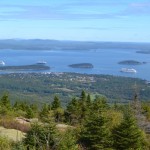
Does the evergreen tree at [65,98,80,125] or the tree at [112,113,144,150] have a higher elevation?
the tree at [112,113,144,150]

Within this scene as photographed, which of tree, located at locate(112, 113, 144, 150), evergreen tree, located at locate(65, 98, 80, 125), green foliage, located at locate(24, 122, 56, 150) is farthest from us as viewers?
evergreen tree, located at locate(65, 98, 80, 125)

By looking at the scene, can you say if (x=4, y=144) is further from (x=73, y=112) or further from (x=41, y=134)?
(x=73, y=112)

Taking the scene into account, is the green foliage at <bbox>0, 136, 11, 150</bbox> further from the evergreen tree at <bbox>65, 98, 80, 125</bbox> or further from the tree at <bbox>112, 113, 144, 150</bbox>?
the evergreen tree at <bbox>65, 98, 80, 125</bbox>

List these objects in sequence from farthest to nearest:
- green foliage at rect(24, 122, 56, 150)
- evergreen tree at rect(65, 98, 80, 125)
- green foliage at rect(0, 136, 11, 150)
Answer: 1. evergreen tree at rect(65, 98, 80, 125)
2. green foliage at rect(24, 122, 56, 150)
3. green foliage at rect(0, 136, 11, 150)

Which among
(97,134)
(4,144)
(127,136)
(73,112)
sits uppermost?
(4,144)

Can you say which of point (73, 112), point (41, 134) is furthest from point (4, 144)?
point (73, 112)

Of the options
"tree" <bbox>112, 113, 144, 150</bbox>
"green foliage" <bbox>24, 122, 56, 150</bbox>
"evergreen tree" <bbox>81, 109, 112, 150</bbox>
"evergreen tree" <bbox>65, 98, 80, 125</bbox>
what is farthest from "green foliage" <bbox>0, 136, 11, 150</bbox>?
"evergreen tree" <bbox>65, 98, 80, 125</bbox>

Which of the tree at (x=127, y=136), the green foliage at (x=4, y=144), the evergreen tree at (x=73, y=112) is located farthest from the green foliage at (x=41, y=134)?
the evergreen tree at (x=73, y=112)

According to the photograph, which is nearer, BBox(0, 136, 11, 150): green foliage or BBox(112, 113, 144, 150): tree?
BBox(0, 136, 11, 150): green foliage

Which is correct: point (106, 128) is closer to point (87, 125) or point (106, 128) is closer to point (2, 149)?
point (87, 125)
